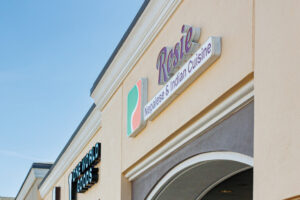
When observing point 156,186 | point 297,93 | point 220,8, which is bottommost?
point 156,186

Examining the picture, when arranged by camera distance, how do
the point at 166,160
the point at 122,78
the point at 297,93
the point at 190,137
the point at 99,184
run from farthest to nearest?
the point at 99,184 → the point at 122,78 → the point at 166,160 → the point at 190,137 → the point at 297,93

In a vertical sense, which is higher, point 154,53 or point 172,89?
point 154,53

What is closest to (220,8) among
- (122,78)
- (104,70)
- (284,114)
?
(284,114)

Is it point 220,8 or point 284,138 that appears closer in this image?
point 284,138

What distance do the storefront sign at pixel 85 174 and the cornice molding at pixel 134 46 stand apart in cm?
145

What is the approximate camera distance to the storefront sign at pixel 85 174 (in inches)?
643

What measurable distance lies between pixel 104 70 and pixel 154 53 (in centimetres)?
332

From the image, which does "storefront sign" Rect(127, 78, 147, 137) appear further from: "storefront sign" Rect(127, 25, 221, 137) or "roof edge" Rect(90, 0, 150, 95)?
"roof edge" Rect(90, 0, 150, 95)

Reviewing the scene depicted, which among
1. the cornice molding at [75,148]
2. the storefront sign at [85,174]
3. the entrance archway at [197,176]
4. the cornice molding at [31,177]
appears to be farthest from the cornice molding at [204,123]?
the cornice molding at [31,177]

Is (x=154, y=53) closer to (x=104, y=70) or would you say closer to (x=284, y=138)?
(x=104, y=70)

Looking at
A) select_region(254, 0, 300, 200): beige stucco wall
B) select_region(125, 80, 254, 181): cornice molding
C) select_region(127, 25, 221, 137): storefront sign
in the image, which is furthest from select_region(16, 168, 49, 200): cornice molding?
select_region(254, 0, 300, 200): beige stucco wall

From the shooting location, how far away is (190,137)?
9.95 m

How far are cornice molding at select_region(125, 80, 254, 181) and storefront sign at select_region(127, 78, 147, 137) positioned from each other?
2.34 ft

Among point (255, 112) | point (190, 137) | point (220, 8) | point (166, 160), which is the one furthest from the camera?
point (166, 160)
